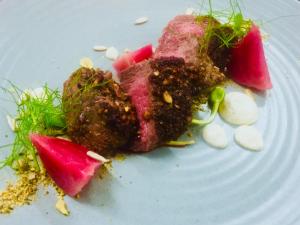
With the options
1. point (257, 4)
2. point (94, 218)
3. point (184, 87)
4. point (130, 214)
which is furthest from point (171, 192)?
point (257, 4)

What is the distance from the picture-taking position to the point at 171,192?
2564mm

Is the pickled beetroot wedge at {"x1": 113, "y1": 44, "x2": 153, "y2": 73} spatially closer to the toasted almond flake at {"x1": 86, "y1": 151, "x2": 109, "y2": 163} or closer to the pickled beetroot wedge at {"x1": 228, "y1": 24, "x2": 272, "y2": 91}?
the pickled beetroot wedge at {"x1": 228, "y1": 24, "x2": 272, "y2": 91}

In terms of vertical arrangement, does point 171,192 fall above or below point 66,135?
below

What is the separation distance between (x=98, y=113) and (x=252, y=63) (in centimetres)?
127

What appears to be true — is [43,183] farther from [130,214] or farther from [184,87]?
[184,87]

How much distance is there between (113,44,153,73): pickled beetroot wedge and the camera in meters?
3.18

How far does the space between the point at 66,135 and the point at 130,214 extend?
0.63 metres

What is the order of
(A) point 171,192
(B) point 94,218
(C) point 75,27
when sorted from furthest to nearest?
(C) point 75,27 → (A) point 171,192 → (B) point 94,218

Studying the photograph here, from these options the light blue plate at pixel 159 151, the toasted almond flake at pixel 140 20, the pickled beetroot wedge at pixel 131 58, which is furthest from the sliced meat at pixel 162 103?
the toasted almond flake at pixel 140 20

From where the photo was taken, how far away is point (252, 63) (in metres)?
3.18

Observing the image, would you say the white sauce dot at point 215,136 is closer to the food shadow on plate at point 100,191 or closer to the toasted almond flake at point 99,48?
the food shadow on plate at point 100,191

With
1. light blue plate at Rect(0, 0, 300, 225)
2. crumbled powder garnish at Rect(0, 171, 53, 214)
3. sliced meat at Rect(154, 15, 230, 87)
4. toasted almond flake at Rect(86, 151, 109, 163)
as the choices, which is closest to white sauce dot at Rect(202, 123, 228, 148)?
light blue plate at Rect(0, 0, 300, 225)

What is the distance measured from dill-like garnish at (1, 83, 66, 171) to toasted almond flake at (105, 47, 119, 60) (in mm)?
677

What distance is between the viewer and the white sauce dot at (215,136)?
2.82 metres
